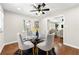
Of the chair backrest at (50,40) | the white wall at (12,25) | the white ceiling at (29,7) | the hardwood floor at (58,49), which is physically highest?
the white ceiling at (29,7)

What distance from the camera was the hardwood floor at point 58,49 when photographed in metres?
1.62

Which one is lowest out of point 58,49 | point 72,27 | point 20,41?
point 58,49

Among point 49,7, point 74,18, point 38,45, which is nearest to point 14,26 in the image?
point 38,45

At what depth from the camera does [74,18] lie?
5.37ft

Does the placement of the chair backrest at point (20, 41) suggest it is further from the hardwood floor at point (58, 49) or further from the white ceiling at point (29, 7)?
the white ceiling at point (29, 7)

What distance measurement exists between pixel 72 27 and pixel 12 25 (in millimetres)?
1011

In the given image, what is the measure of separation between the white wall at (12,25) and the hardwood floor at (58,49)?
0.33 ft

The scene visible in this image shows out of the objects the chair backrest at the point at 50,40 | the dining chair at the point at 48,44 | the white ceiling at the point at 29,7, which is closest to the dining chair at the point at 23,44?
the dining chair at the point at 48,44

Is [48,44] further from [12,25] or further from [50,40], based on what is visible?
[12,25]

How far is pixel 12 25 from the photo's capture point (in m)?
1.67

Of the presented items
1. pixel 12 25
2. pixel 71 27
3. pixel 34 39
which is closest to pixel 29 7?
pixel 12 25

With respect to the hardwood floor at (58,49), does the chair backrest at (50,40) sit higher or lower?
higher
